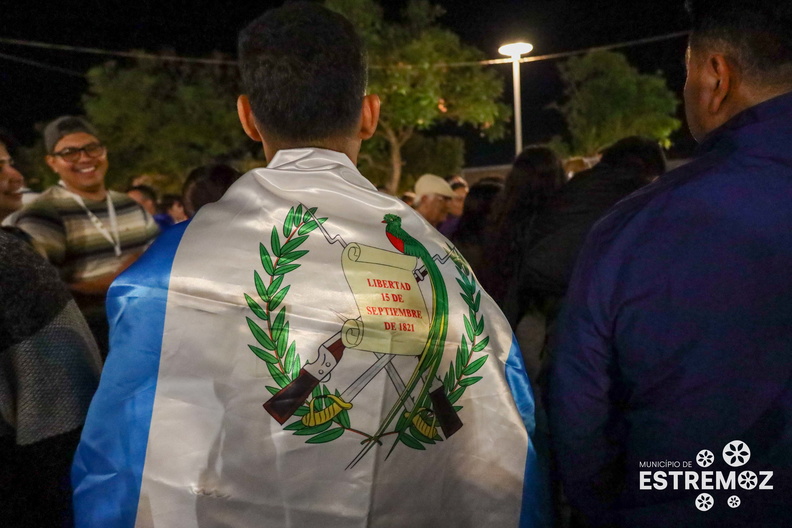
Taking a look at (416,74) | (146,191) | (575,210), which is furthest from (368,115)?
(416,74)

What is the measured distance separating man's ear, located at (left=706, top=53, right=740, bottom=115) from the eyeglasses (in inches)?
130

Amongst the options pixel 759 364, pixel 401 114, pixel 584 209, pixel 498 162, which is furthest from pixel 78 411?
pixel 498 162

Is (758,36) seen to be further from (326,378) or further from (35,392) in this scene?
(35,392)

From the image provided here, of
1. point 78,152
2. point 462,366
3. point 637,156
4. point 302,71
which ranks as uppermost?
point 302,71

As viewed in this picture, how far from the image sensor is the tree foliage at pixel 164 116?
23109 millimetres

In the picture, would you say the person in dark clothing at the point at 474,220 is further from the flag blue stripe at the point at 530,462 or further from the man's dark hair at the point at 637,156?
the flag blue stripe at the point at 530,462

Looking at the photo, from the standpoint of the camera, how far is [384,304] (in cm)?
143

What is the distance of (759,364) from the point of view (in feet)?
4.36

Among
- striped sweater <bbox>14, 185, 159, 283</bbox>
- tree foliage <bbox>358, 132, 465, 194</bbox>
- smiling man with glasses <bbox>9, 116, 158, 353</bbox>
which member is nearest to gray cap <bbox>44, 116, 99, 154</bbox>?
smiling man with glasses <bbox>9, 116, 158, 353</bbox>

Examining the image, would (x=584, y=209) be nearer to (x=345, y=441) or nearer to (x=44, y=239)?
(x=345, y=441)

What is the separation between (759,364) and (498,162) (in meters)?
48.8

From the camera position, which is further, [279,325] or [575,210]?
[575,210]

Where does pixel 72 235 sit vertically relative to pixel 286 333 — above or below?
below

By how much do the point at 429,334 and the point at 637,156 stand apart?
2.10 m
